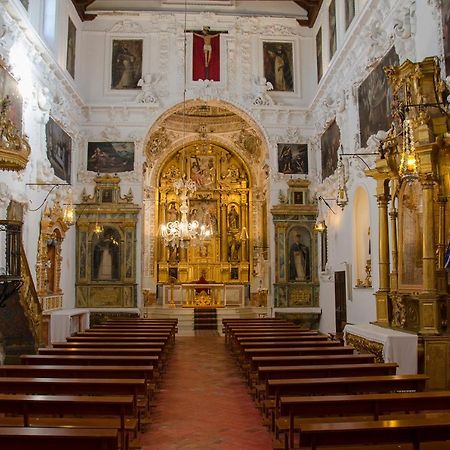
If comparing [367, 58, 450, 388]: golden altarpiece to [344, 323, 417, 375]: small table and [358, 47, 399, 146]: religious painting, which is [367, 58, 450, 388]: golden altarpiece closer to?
[344, 323, 417, 375]: small table

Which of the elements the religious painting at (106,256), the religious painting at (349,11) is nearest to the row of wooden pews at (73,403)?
the religious painting at (106,256)

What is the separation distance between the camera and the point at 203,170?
27.4 m

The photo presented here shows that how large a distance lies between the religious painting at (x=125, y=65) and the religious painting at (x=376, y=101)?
9.46 m

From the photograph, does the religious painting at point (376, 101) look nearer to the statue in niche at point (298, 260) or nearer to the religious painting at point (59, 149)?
the statue in niche at point (298, 260)

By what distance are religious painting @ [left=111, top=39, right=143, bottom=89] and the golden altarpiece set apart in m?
12.6

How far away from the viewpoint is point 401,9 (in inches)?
465

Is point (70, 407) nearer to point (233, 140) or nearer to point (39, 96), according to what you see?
point (39, 96)

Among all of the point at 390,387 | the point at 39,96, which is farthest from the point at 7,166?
the point at 390,387

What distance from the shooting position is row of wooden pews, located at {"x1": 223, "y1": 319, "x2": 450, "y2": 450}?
441 cm

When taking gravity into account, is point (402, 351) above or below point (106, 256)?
below

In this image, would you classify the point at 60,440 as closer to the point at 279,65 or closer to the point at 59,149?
the point at 59,149

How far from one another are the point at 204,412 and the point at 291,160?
1440cm

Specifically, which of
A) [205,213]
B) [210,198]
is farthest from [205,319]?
[210,198]

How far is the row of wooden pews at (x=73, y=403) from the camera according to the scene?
Answer: 4219 millimetres
